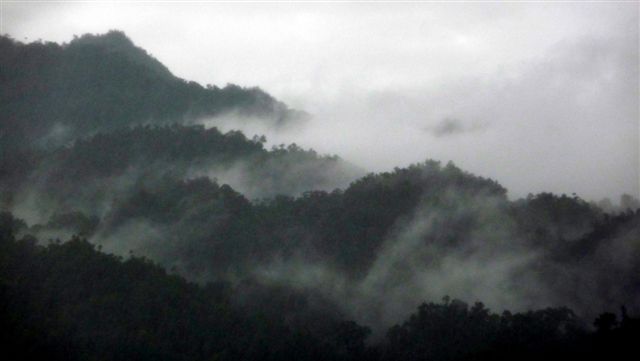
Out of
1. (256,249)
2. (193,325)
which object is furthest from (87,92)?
(193,325)

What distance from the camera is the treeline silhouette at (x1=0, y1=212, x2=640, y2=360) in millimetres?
30266

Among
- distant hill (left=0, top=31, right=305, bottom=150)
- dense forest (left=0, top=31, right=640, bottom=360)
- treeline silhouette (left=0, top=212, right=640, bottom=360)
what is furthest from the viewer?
distant hill (left=0, top=31, right=305, bottom=150)

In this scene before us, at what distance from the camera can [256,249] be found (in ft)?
155

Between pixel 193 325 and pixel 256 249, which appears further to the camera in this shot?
pixel 256 249

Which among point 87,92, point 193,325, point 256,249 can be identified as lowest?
point 193,325

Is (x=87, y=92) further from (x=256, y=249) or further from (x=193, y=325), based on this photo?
(x=193, y=325)

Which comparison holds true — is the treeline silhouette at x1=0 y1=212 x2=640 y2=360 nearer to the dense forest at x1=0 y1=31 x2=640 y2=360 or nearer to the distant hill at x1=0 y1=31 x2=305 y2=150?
the dense forest at x1=0 y1=31 x2=640 y2=360

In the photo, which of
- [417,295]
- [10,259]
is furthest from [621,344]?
[10,259]

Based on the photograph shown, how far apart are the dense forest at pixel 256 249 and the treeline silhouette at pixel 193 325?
0.33 feet

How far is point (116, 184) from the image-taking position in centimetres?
5447

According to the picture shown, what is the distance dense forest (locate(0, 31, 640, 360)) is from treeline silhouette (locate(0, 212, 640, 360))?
0.10m

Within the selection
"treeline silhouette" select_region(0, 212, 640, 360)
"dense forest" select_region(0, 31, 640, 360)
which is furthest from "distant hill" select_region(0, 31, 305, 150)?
"treeline silhouette" select_region(0, 212, 640, 360)

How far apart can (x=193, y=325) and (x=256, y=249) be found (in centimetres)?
1202

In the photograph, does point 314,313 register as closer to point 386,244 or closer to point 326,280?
point 326,280
